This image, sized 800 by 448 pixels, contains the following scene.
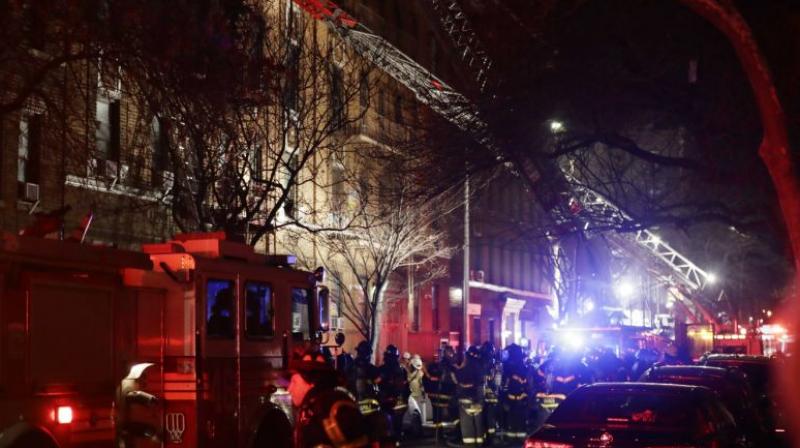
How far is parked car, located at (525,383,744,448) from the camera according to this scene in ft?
26.7

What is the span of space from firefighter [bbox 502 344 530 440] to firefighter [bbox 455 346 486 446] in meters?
0.69

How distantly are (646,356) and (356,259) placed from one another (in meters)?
9.26

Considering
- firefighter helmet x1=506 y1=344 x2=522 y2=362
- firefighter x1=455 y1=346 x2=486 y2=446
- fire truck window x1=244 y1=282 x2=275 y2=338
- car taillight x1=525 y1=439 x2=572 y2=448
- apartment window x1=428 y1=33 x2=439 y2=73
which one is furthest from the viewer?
apartment window x1=428 y1=33 x2=439 y2=73

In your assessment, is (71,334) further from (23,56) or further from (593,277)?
(593,277)

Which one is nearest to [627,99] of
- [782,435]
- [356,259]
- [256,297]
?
[782,435]

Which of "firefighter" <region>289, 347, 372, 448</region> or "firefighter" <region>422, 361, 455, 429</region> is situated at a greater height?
"firefighter" <region>289, 347, 372, 448</region>

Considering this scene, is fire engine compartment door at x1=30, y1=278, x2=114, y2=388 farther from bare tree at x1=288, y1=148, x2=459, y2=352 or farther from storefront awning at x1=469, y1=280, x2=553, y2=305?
storefront awning at x1=469, y1=280, x2=553, y2=305

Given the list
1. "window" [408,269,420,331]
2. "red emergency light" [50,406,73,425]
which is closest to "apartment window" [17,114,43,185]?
"red emergency light" [50,406,73,425]

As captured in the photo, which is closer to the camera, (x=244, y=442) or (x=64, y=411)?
(x=64, y=411)

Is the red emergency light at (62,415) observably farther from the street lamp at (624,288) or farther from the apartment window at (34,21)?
the street lamp at (624,288)

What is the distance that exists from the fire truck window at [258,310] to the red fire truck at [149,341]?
0.06ft

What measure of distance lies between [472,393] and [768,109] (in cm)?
711

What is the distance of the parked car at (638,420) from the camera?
814cm

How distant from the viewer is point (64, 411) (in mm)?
7977
